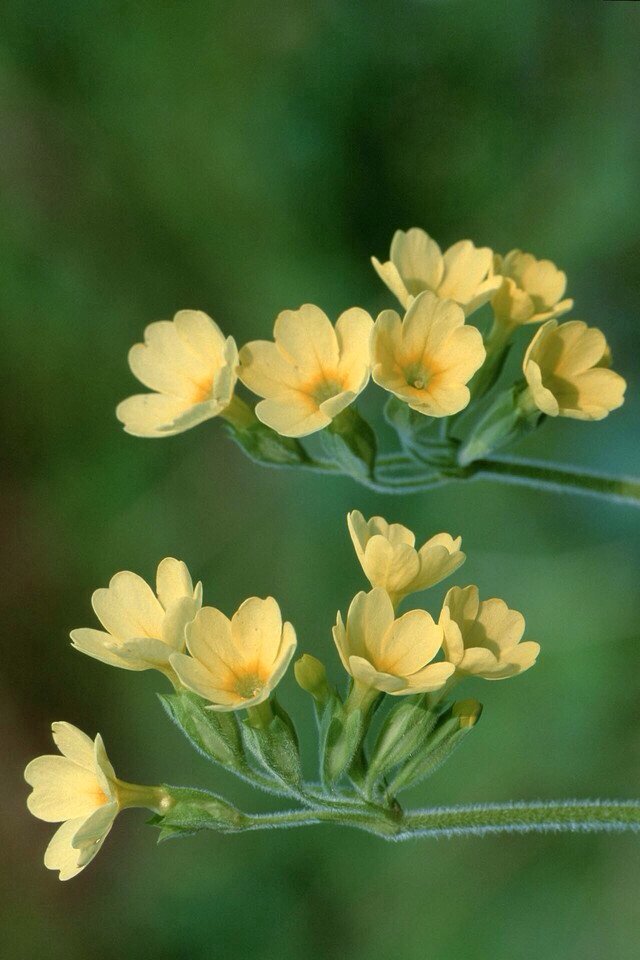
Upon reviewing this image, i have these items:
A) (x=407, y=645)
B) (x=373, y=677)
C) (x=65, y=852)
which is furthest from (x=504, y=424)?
(x=65, y=852)

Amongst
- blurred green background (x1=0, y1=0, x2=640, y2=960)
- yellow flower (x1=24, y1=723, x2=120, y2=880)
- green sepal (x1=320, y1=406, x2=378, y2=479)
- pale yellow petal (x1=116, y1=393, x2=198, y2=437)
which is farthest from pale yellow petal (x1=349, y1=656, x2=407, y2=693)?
blurred green background (x1=0, y1=0, x2=640, y2=960)

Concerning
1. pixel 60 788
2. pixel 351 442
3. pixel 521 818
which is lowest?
pixel 521 818

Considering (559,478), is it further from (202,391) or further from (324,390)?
(202,391)

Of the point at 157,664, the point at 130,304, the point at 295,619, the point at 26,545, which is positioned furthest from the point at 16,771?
the point at 157,664

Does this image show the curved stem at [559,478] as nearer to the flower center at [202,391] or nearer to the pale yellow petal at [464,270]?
the pale yellow petal at [464,270]

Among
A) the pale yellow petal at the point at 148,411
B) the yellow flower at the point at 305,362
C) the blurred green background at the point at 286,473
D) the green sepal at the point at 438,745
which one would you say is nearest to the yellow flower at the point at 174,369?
the pale yellow petal at the point at 148,411

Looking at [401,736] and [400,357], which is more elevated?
[400,357]

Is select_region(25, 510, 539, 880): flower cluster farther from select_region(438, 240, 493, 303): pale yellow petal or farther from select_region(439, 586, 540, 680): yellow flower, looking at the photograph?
select_region(438, 240, 493, 303): pale yellow petal
